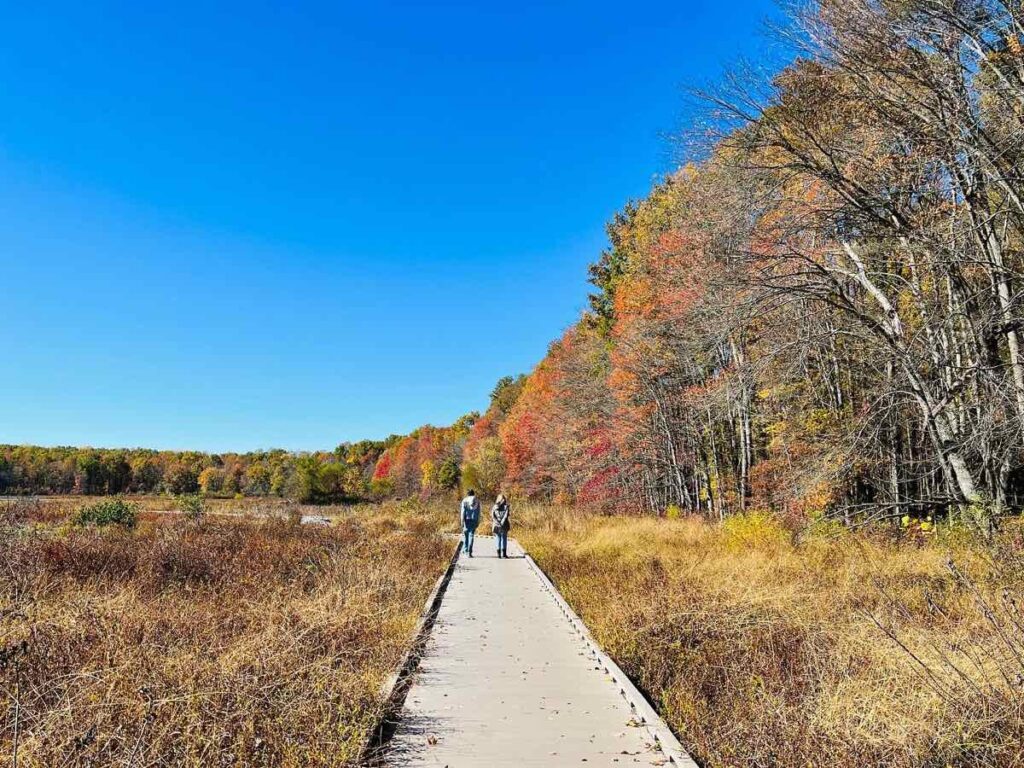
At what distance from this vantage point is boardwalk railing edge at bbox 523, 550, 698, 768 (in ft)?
15.0

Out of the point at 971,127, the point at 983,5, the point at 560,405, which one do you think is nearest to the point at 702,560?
the point at 971,127

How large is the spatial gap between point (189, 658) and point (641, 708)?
3881 mm

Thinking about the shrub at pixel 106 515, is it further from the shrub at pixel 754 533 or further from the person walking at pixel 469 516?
the shrub at pixel 754 533

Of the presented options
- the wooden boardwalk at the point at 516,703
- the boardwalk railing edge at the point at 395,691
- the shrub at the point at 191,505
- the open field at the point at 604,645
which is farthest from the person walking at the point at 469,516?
the shrub at the point at 191,505

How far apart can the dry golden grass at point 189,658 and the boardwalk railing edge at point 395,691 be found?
0.11m

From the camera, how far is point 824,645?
6996mm

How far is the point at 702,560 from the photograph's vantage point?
14164mm

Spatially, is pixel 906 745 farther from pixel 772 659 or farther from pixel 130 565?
pixel 130 565

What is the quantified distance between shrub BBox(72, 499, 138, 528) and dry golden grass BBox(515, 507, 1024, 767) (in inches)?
676

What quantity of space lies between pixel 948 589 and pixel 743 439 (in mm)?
14261

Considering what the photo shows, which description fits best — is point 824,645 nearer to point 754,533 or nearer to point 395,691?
point 395,691

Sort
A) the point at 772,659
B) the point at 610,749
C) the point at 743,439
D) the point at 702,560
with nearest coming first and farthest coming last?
the point at 610,749
the point at 772,659
the point at 702,560
the point at 743,439

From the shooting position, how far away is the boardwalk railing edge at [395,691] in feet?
15.0

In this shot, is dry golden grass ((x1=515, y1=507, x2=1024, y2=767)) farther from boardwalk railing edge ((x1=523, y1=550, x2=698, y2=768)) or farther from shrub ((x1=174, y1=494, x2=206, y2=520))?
shrub ((x1=174, y1=494, x2=206, y2=520))
